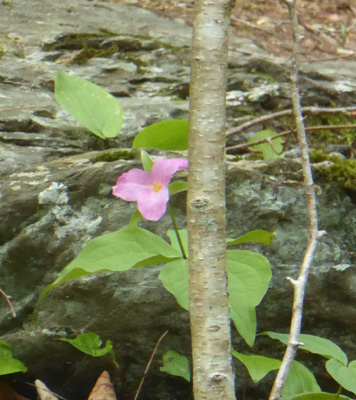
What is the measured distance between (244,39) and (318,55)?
0.55 m

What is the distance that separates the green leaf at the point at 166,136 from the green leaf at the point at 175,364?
703 mm

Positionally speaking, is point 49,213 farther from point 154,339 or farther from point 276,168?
point 276,168

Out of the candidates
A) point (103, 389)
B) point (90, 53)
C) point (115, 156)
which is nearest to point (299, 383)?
point (103, 389)

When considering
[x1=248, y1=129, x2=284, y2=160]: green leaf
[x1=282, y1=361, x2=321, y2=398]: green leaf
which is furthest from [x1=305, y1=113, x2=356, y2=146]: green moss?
[x1=282, y1=361, x2=321, y2=398]: green leaf

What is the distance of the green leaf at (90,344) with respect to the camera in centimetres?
163

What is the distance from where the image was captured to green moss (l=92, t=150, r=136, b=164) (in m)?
1.97

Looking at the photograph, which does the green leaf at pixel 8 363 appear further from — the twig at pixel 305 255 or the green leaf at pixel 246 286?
the twig at pixel 305 255

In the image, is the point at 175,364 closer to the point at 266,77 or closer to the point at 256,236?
the point at 256,236

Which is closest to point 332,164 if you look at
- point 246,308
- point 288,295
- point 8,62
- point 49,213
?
point 288,295

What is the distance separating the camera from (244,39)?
3.72 metres

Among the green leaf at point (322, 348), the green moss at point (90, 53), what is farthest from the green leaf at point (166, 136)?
the green moss at point (90, 53)

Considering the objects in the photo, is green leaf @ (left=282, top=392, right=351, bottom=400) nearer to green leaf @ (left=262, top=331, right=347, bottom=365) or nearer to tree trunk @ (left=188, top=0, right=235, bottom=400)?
green leaf @ (left=262, top=331, right=347, bottom=365)

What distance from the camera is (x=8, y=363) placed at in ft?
5.35

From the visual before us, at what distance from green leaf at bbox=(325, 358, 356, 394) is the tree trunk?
0.38m
